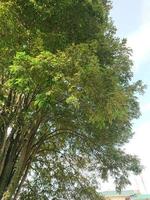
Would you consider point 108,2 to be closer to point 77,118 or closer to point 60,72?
point 77,118

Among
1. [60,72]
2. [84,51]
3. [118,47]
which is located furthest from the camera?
[118,47]

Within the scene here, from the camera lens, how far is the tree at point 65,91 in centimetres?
939

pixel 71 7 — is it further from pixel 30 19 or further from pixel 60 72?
pixel 60 72

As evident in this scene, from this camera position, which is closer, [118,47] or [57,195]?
[118,47]

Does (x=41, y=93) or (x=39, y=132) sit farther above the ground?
(x=39, y=132)

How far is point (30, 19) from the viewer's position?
1101 centimetres

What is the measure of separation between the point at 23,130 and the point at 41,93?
3.48m

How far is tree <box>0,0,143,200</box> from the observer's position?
30.8 ft

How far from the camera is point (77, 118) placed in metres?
12.3

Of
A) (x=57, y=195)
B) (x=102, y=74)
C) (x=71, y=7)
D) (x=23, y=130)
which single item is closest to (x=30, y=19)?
(x=71, y=7)

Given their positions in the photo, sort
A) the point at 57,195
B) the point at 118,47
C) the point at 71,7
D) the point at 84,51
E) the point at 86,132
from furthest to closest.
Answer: the point at 57,195, the point at 86,132, the point at 118,47, the point at 71,7, the point at 84,51

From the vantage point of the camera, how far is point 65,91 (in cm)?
945

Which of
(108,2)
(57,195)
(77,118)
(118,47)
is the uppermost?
(108,2)

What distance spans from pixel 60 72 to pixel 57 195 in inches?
340
